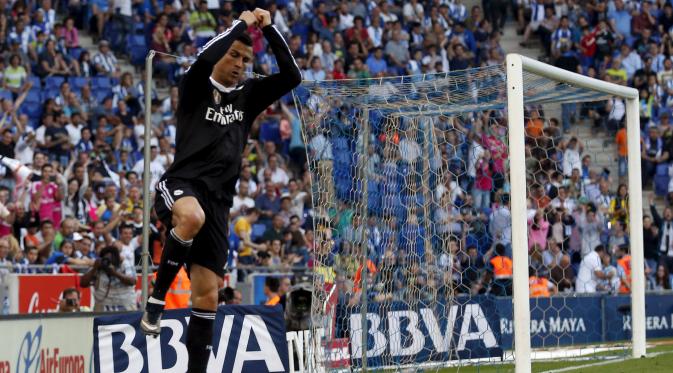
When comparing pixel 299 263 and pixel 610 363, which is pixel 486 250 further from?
pixel 299 263

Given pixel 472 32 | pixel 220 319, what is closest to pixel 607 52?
pixel 472 32

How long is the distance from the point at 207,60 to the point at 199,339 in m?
1.73

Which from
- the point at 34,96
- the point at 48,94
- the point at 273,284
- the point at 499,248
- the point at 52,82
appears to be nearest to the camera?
the point at 499,248

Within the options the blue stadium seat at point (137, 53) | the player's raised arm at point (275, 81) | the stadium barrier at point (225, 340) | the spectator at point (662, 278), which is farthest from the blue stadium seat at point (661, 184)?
the player's raised arm at point (275, 81)

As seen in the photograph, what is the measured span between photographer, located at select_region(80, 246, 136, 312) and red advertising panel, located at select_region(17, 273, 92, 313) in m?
0.39

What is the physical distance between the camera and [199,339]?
7.28 metres

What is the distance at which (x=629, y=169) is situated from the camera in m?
11.8

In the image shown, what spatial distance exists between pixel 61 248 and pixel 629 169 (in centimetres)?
702

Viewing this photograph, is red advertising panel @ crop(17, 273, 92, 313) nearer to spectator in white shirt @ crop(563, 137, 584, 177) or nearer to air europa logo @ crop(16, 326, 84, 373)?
air europa logo @ crop(16, 326, 84, 373)

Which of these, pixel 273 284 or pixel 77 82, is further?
pixel 77 82

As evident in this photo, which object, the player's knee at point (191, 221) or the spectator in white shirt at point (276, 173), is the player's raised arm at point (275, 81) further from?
the spectator in white shirt at point (276, 173)

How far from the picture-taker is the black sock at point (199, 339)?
→ 7.25 meters

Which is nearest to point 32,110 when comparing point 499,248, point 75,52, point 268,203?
point 75,52

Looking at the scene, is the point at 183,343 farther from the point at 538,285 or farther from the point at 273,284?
the point at 538,285
